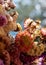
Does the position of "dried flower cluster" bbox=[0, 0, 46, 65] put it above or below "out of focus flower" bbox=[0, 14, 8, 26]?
below

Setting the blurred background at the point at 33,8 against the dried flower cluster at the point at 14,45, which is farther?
the blurred background at the point at 33,8

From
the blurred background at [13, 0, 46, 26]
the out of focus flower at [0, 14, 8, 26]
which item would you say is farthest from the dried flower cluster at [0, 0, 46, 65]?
the blurred background at [13, 0, 46, 26]

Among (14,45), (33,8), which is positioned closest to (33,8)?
(33,8)

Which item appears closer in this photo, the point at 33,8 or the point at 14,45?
the point at 14,45

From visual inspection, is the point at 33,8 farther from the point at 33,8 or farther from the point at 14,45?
the point at 14,45

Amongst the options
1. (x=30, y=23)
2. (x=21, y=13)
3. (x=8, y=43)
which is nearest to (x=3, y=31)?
(x=8, y=43)

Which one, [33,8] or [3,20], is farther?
[33,8]

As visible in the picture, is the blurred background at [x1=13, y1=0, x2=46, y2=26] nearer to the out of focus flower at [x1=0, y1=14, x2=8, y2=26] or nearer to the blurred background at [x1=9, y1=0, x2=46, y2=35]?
the blurred background at [x1=9, y1=0, x2=46, y2=35]

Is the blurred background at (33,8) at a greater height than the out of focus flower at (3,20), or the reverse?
the out of focus flower at (3,20)

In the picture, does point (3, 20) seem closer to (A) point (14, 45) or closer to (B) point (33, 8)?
(A) point (14, 45)

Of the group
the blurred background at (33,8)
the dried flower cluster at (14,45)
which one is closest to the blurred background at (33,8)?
the blurred background at (33,8)

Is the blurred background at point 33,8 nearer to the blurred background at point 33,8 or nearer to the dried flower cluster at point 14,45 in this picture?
the blurred background at point 33,8
